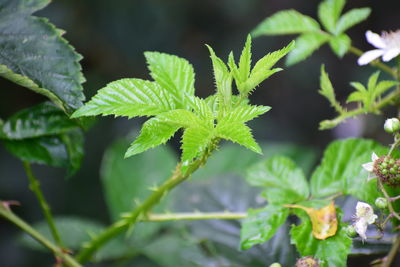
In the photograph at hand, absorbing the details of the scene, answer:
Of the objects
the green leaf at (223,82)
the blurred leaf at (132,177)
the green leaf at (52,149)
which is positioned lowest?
the blurred leaf at (132,177)

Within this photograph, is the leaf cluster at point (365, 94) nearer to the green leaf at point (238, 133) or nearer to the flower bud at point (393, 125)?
the flower bud at point (393, 125)

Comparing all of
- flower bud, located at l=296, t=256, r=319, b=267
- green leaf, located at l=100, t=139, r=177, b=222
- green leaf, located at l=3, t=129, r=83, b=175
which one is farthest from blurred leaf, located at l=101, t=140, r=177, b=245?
flower bud, located at l=296, t=256, r=319, b=267

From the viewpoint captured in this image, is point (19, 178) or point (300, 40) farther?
point (19, 178)

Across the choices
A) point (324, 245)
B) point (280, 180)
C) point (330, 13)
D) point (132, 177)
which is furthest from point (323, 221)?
point (132, 177)

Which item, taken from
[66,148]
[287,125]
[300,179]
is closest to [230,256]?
[300,179]

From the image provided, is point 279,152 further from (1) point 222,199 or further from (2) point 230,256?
(2) point 230,256

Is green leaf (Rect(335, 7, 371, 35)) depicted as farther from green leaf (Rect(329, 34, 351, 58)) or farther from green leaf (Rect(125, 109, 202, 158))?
green leaf (Rect(125, 109, 202, 158))

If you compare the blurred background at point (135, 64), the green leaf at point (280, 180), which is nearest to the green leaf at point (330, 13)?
the green leaf at point (280, 180)
